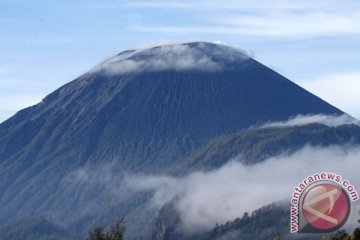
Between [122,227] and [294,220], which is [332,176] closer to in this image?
[294,220]

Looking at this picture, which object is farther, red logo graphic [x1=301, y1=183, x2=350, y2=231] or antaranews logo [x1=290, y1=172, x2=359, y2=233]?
red logo graphic [x1=301, y1=183, x2=350, y2=231]

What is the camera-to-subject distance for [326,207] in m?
76.8

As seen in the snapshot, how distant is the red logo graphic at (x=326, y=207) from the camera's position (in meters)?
75.7

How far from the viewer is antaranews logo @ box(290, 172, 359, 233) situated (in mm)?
75294

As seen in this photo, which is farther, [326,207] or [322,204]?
[326,207]

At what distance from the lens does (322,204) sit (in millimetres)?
76438

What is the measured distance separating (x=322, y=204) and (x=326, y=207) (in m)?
0.54

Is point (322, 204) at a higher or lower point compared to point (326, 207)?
higher

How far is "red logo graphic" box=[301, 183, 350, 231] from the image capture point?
248 ft

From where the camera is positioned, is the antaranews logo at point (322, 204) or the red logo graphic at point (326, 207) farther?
the red logo graphic at point (326, 207)

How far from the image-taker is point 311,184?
244ft

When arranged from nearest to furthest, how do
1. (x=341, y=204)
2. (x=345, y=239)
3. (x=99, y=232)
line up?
(x=345, y=239) → (x=341, y=204) → (x=99, y=232)

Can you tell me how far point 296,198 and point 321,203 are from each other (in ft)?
6.43

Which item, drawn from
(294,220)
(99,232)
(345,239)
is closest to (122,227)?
(99,232)
